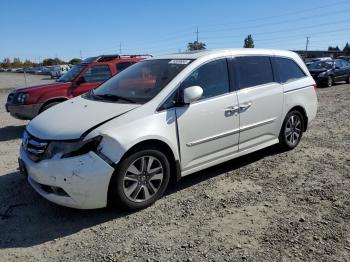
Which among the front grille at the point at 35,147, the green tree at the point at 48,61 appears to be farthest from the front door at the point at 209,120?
the green tree at the point at 48,61

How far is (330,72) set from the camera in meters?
19.4

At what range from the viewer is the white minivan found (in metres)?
3.83

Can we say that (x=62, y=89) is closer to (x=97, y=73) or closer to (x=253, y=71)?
(x=97, y=73)

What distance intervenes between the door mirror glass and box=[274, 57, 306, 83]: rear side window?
6.95 feet

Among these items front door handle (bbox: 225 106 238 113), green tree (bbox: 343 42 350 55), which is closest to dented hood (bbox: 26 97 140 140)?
front door handle (bbox: 225 106 238 113)

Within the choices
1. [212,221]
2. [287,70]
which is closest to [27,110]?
[287,70]

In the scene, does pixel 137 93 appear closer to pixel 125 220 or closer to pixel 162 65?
pixel 162 65

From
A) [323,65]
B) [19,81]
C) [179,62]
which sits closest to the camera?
[179,62]

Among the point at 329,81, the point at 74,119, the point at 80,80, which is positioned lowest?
the point at 329,81

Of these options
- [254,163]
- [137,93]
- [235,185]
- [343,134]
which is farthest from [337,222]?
[343,134]

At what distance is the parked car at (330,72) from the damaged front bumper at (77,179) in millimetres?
17619

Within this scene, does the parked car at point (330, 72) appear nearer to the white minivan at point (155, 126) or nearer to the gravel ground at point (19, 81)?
the white minivan at point (155, 126)

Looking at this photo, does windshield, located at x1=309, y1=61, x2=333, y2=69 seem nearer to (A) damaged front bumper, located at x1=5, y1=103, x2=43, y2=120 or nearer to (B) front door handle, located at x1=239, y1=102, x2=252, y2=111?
(A) damaged front bumper, located at x1=5, y1=103, x2=43, y2=120

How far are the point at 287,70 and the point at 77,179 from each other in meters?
4.01
